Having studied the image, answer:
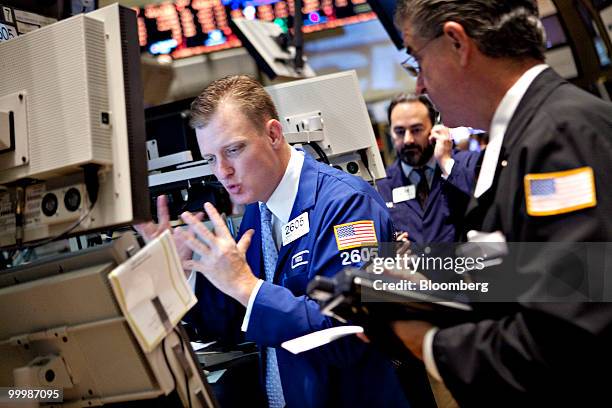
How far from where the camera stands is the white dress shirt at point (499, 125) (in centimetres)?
138

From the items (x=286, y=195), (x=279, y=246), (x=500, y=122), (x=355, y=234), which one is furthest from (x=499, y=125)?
(x=279, y=246)

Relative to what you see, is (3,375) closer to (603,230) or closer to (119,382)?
(119,382)

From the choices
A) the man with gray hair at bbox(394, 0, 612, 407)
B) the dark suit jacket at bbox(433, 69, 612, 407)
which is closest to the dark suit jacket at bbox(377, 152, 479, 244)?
the man with gray hair at bbox(394, 0, 612, 407)

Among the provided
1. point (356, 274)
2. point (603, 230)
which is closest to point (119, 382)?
point (356, 274)

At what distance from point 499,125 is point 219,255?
0.80 meters

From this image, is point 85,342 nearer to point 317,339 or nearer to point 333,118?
point 317,339

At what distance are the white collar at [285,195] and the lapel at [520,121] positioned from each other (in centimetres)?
89

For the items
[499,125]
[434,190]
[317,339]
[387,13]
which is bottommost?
[317,339]

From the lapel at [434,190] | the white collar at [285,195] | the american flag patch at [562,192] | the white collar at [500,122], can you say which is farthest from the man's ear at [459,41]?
the lapel at [434,190]

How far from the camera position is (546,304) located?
115 cm

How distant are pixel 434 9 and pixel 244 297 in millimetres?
924

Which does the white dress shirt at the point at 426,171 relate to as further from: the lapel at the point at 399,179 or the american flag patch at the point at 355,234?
the american flag patch at the point at 355,234

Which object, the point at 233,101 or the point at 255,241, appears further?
the point at 255,241

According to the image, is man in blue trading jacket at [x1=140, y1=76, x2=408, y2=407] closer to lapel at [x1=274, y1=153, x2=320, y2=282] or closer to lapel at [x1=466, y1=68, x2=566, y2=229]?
lapel at [x1=274, y1=153, x2=320, y2=282]
